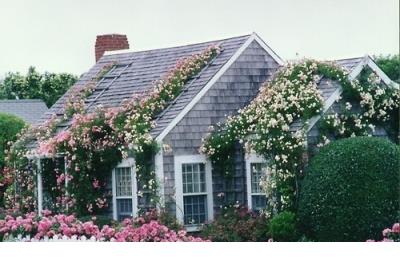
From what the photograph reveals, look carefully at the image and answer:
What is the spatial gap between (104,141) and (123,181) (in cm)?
71

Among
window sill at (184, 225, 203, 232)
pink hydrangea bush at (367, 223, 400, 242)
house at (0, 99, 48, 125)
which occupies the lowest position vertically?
pink hydrangea bush at (367, 223, 400, 242)

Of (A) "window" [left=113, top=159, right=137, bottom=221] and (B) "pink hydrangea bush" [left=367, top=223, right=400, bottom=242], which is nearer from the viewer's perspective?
(B) "pink hydrangea bush" [left=367, top=223, right=400, bottom=242]

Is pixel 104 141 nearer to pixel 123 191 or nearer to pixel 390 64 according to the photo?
pixel 123 191

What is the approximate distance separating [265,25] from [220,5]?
1.42m

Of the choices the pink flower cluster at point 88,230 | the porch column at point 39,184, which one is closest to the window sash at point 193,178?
the pink flower cluster at point 88,230

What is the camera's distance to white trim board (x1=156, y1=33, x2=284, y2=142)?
53.0 feet

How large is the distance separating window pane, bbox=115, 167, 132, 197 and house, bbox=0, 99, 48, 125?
994 cm

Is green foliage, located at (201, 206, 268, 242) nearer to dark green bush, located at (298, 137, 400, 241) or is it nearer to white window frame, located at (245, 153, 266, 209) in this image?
white window frame, located at (245, 153, 266, 209)

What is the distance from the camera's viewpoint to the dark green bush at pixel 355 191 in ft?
Result: 44.6

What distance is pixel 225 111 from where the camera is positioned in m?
16.8

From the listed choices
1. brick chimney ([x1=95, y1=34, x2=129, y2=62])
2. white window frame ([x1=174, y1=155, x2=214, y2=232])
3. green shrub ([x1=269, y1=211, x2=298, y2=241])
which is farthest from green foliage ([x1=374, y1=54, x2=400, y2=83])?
brick chimney ([x1=95, y1=34, x2=129, y2=62])

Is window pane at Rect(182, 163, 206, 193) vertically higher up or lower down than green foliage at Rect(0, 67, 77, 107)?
lower down

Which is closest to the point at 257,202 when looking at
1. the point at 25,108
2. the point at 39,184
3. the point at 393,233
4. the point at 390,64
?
the point at 390,64
